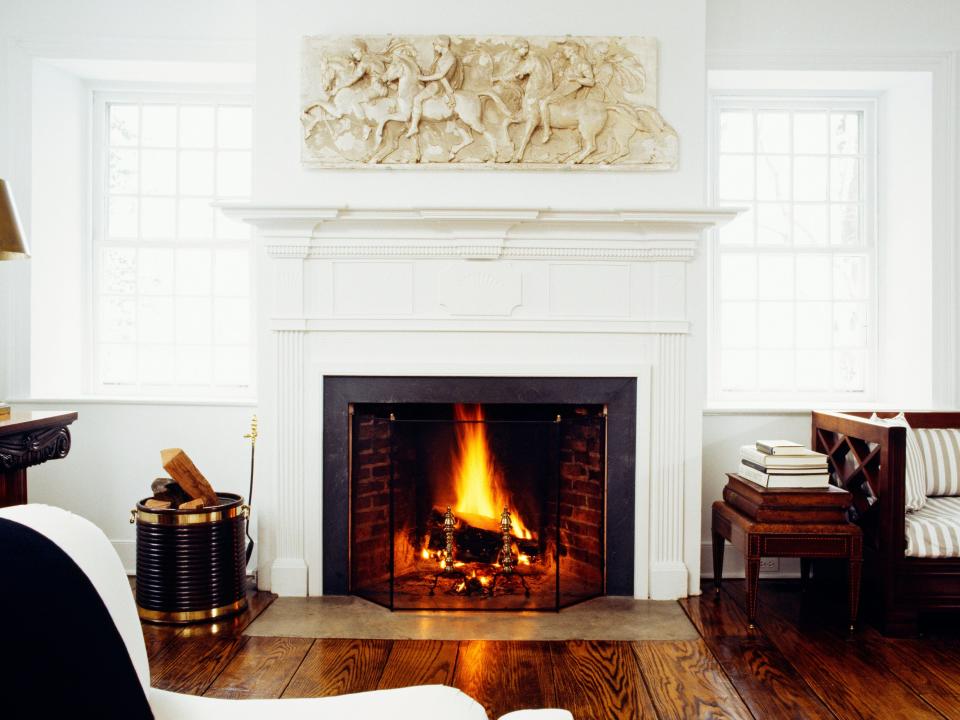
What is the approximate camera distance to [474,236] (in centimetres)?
314

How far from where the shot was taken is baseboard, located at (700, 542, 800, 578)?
3.46 metres

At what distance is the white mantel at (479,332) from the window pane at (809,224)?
112 cm

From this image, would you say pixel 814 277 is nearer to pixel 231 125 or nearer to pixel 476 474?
pixel 476 474

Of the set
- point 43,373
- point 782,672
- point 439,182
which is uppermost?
point 439,182

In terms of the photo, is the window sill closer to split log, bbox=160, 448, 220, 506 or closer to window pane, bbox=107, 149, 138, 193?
split log, bbox=160, 448, 220, 506

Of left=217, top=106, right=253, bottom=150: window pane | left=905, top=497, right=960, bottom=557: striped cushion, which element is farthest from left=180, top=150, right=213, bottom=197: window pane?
left=905, top=497, right=960, bottom=557: striped cushion

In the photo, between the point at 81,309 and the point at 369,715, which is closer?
the point at 369,715

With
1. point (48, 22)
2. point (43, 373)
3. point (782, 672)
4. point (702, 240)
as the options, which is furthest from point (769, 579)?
point (48, 22)

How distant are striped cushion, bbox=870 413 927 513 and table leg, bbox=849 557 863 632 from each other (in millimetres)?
309

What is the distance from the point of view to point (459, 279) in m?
3.18

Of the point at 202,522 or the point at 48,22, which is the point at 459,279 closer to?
the point at 202,522

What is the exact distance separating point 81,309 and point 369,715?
3.52m

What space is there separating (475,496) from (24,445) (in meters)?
1.86

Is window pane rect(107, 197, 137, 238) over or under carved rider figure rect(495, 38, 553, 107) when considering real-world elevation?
under
